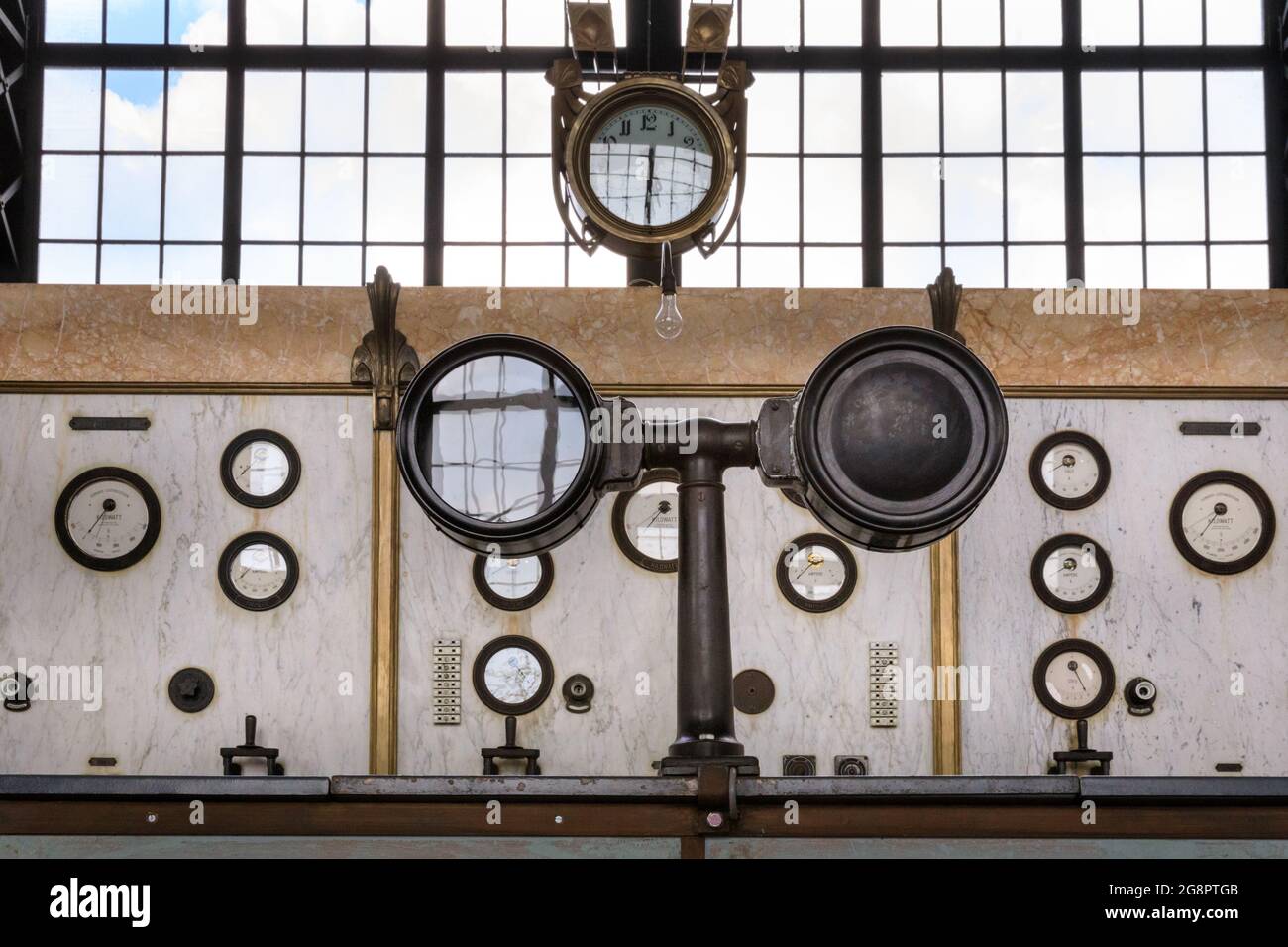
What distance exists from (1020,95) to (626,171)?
2.50m

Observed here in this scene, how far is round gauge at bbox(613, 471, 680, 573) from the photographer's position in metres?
3.89

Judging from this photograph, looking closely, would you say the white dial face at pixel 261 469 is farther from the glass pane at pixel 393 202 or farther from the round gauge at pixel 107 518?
the glass pane at pixel 393 202

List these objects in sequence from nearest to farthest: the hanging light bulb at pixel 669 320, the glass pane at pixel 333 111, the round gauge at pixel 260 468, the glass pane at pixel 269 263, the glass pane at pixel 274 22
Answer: the hanging light bulb at pixel 669 320, the round gauge at pixel 260 468, the glass pane at pixel 269 263, the glass pane at pixel 333 111, the glass pane at pixel 274 22

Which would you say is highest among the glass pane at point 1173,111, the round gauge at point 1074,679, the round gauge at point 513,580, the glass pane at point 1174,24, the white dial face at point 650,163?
the glass pane at point 1174,24

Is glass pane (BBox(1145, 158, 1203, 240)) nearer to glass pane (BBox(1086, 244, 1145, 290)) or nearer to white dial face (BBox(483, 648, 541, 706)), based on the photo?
glass pane (BBox(1086, 244, 1145, 290))

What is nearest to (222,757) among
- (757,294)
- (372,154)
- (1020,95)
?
(757,294)

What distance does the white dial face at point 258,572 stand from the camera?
3.82m

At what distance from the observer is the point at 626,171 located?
4414 millimetres

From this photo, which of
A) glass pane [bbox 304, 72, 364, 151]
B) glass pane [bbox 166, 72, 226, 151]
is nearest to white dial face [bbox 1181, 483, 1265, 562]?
glass pane [bbox 304, 72, 364, 151]

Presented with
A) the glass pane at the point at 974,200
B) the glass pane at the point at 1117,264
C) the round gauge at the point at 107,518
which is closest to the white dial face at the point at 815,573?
the round gauge at the point at 107,518

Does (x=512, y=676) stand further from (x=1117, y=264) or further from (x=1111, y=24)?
(x=1111, y=24)

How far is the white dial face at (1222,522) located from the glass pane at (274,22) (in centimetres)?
429

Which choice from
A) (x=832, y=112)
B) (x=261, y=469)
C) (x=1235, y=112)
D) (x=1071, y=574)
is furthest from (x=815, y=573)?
(x=1235, y=112)
